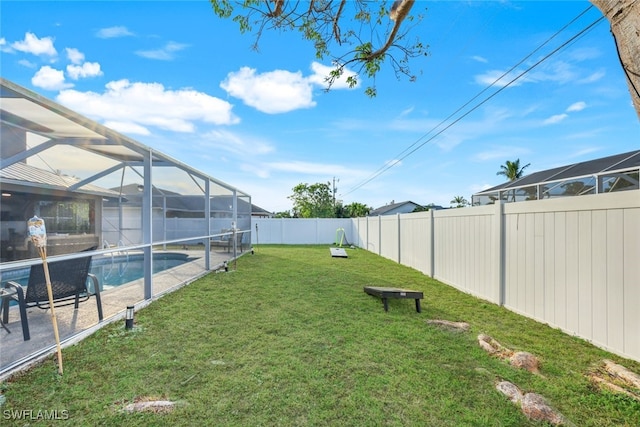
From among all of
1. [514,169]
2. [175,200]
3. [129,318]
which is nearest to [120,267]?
[175,200]

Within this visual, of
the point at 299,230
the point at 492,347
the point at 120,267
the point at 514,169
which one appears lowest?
the point at 492,347

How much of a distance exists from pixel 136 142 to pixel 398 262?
25.5ft

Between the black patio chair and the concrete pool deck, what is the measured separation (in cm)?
14

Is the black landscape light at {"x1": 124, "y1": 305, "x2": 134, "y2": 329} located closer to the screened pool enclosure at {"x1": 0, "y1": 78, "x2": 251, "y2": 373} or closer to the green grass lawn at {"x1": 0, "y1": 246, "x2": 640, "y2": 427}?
the green grass lawn at {"x1": 0, "y1": 246, "x2": 640, "y2": 427}

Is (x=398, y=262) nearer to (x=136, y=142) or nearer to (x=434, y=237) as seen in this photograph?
(x=434, y=237)

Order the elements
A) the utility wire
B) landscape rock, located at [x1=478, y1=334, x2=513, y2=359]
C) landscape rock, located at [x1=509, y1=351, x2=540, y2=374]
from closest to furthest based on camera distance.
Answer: landscape rock, located at [x1=509, y1=351, x2=540, y2=374]
landscape rock, located at [x1=478, y1=334, x2=513, y2=359]
the utility wire

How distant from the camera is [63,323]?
362 cm

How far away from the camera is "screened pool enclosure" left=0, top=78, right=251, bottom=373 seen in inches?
130

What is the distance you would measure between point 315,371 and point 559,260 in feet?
10.1

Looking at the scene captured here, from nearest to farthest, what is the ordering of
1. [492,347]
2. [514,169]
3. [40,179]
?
[492,347] < [40,179] < [514,169]

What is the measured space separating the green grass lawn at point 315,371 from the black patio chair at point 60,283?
68 centimetres

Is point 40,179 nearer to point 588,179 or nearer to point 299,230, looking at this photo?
point 588,179

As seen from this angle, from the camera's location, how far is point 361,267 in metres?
8.70

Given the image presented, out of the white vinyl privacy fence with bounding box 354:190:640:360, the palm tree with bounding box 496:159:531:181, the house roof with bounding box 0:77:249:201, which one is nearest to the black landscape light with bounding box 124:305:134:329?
the house roof with bounding box 0:77:249:201
